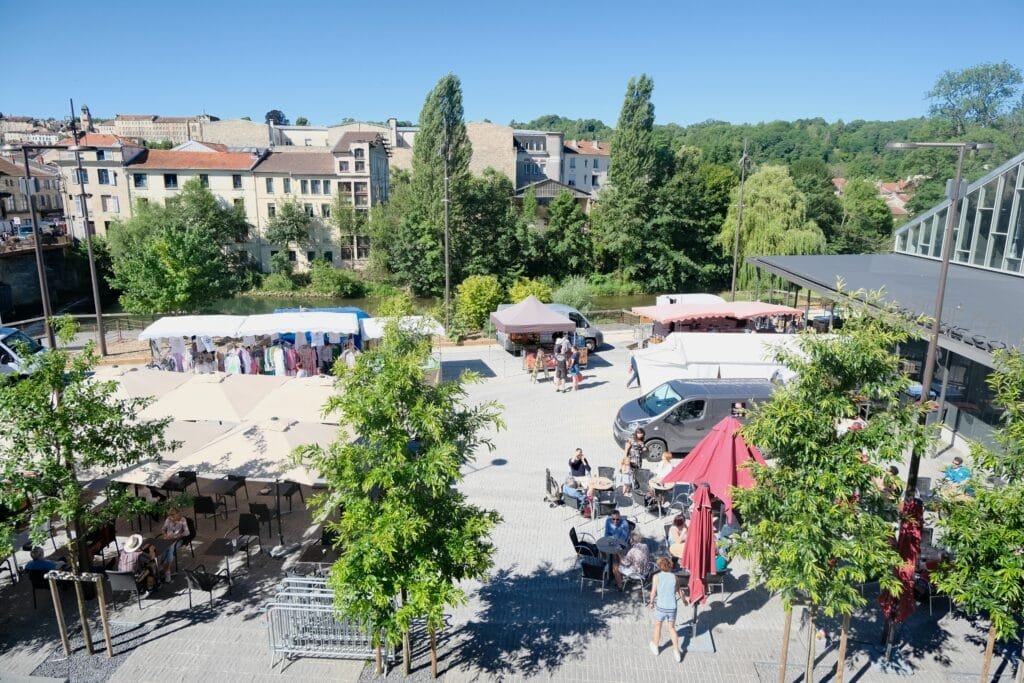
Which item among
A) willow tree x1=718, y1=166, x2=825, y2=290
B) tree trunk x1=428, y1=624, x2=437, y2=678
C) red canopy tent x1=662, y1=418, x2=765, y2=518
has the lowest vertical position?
tree trunk x1=428, y1=624, x2=437, y2=678

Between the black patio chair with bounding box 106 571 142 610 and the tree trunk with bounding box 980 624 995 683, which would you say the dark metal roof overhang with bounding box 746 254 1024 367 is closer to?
the tree trunk with bounding box 980 624 995 683

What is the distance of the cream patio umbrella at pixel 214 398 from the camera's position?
12.4 m

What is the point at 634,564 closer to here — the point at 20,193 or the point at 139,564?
the point at 139,564

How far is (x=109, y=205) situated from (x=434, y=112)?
2983 centimetres

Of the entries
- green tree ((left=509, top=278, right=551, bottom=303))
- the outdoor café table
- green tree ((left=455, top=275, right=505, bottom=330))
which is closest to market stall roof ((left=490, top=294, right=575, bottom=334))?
green tree ((left=455, top=275, right=505, bottom=330))

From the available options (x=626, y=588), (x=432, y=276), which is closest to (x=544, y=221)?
(x=432, y=276)

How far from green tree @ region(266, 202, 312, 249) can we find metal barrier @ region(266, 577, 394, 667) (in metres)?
49.8

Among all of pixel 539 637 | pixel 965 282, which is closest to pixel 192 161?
pixel 965 282

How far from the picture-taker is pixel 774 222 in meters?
42.3

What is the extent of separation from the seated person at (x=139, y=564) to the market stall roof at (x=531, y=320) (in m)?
14.3

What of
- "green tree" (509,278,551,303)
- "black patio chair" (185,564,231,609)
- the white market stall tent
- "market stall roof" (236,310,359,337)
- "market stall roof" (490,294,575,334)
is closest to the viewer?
"black patio chair" (185,564,231,609)

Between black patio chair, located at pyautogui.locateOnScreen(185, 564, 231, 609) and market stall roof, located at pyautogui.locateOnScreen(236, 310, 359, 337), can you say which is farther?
market stall roof, located at pyautogui.locateOnScreen(236, 310, 359, 337)

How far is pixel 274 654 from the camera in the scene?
8328 millimetres

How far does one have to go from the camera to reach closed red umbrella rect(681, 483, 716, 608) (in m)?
9.09
